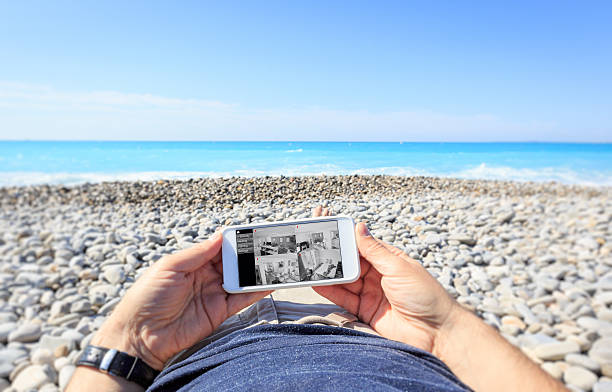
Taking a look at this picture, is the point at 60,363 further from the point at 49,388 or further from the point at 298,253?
the point at 298,253

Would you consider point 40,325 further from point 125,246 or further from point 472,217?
point 472,217

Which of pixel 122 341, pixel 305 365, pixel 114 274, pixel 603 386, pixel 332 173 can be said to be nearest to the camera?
pixel 305 365

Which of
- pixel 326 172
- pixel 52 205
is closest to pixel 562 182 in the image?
pixel 326 172

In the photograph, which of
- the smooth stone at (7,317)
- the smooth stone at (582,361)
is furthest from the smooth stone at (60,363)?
the smooth stone at (582,361)

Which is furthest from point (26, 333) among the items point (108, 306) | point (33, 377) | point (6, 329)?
point (108, 306)

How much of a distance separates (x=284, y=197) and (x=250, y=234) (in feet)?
0.55

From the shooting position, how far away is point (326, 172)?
1.02m

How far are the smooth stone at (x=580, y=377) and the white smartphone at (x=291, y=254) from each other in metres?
1.02

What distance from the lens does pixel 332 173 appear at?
1019mm

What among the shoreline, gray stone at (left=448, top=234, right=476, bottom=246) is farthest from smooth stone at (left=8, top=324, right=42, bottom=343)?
gray stone at (left=448, top=234, right=476, bottom=246)

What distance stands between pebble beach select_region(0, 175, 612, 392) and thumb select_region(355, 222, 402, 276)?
3.9 inches

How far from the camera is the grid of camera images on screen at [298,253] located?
93 centimetres

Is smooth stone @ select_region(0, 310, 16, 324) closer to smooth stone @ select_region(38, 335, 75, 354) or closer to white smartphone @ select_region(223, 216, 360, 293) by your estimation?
smooth stone @ select_region(38, 335, 75, 354)

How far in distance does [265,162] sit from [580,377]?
146 cm
